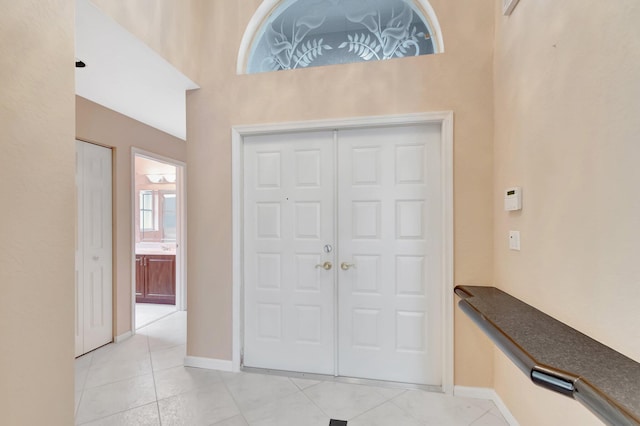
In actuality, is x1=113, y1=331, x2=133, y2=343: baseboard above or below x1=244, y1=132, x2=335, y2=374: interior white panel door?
below

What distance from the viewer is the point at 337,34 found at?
2537 mm

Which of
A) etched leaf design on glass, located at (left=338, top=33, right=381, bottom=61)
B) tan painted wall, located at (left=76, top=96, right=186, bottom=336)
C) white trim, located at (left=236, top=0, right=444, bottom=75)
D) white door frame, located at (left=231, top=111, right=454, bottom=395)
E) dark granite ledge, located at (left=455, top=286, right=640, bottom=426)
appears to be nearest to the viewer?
dark granite ledge, located at (left=455, top=286, right=640, bottom=426)

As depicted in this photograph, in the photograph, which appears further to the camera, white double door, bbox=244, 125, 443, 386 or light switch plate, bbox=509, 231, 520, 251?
white double door, bbox=244, 125, 443, 386

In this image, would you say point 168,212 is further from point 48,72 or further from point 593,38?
point 593,38

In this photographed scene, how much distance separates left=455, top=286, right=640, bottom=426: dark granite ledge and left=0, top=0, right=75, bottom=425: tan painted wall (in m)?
1.87

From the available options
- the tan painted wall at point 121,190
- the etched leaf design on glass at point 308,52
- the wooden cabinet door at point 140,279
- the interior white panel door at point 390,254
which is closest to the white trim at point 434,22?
the interior white panel door at point 390,254

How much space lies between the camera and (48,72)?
130 centimetres

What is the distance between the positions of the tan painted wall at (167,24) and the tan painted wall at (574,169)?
2.36 m

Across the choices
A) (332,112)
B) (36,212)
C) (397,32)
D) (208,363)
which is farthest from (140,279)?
(397,32)

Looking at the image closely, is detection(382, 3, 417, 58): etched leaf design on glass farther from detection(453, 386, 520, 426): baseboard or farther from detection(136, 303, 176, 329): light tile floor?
detection(136, 303, 176, 329): light tile floor

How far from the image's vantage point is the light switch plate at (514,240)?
182 centimetres

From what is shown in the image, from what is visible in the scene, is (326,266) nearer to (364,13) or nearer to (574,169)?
(574,169)

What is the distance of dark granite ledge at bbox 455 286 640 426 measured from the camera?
2.55 ft

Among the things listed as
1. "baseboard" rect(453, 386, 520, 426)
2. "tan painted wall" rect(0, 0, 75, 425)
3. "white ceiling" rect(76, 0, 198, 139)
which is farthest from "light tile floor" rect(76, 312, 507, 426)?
"white ceiling" rect(76, 0, 198, 139)
